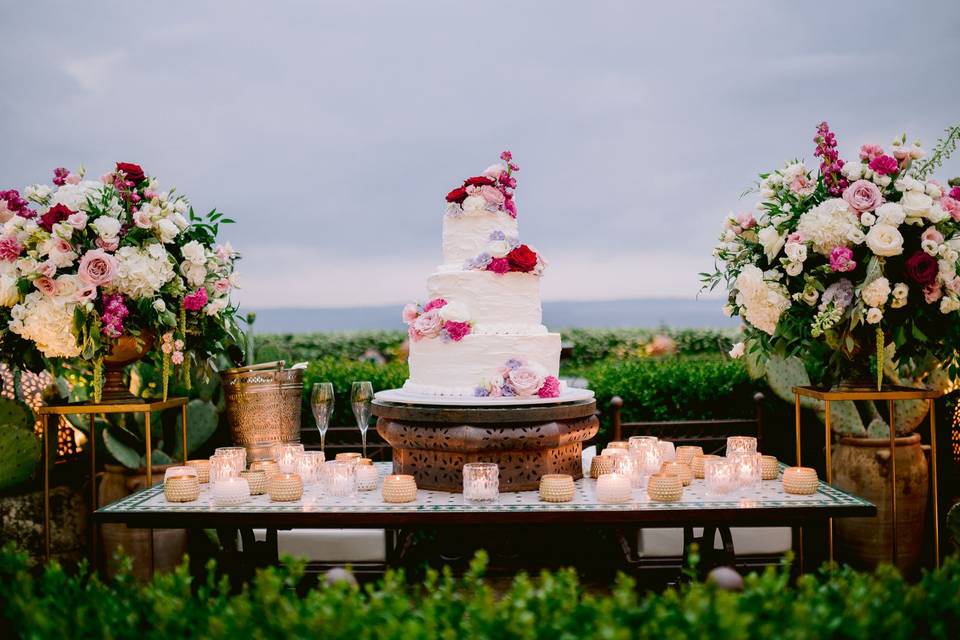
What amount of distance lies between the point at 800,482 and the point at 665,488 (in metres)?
0.64

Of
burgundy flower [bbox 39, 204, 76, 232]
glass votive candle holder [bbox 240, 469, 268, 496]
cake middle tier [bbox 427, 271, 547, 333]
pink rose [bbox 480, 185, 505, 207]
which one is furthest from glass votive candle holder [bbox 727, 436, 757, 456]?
burgundy flower [bbox 39, 204, 76, 232]

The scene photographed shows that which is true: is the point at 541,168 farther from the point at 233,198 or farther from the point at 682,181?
the point at 233,198

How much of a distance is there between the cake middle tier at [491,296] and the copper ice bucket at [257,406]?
1.63 metres

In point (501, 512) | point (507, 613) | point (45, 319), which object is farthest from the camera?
point (45, 319)

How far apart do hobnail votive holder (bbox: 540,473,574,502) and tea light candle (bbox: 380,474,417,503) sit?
585 mm

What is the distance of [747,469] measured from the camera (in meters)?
3.73

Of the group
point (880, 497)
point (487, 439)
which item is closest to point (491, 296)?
point (487, 439)

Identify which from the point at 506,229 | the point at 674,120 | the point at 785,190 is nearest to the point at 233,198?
the point at 674,120

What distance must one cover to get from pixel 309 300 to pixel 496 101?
562 cm

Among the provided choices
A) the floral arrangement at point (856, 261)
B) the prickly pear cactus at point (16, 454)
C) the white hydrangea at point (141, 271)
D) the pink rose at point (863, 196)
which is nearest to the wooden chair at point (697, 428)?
the floral arrangement at point (856, 261)

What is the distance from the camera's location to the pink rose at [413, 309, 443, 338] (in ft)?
13.4

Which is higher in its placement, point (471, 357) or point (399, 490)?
point (471, 357)

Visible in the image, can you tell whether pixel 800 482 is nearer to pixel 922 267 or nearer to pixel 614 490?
pixel 614 490

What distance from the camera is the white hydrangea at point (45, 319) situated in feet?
12.5
